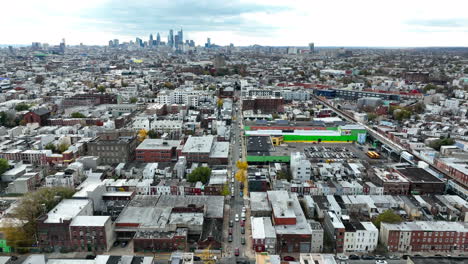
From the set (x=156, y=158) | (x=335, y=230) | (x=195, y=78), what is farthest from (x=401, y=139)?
(x=195, y=78)

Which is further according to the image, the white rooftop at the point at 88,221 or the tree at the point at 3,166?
the tree at the point at 3,166

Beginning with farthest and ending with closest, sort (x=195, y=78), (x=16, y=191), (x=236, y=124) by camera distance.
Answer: (x=195, y=78)
(x=236, y=124)
(x=16, y=191)

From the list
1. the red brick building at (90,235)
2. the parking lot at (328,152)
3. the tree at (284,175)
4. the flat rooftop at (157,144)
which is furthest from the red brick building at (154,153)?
the parking lot at (328,152)

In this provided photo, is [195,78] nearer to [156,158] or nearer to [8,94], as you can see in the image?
[8,94]

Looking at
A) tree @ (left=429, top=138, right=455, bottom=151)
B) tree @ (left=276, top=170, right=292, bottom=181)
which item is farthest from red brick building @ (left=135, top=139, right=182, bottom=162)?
tree @ (left=429, top=138, right=455, bottom=151)

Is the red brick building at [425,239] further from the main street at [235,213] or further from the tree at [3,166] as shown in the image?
the tree at [3,166]

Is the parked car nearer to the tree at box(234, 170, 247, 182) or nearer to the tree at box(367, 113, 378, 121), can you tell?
the tree at box(234, 170, 247, 182)

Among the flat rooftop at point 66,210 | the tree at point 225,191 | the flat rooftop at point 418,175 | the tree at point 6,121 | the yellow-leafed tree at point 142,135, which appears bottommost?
the tree at point 225,191

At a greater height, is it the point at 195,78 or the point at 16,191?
the point at 195,78
